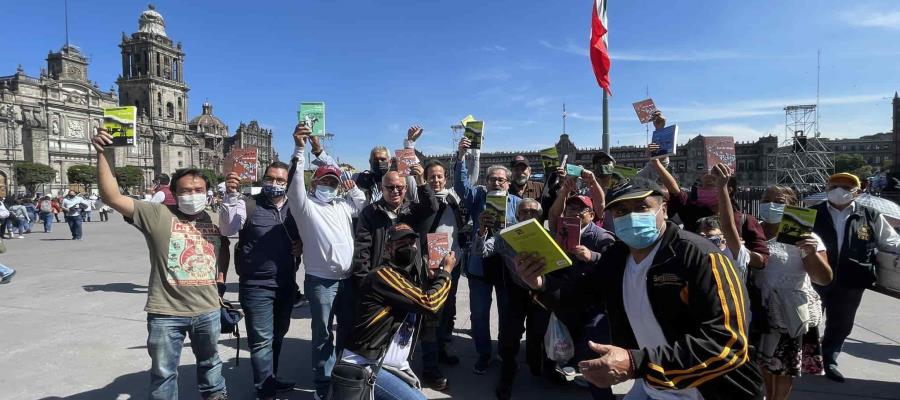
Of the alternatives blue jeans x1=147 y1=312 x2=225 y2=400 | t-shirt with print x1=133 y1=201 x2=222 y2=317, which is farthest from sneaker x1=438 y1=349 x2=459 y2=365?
t-shirt with print x1=133 y1=201 x2=222 y2=317

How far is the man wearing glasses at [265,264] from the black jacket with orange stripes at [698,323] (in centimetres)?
322

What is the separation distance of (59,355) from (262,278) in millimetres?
3149

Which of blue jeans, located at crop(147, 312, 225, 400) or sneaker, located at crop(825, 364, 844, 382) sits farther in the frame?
sneaker, located at crop(825, 364, 844, 382)

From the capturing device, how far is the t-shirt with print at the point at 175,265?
3389 mm

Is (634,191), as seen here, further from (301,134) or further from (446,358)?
(446,358)

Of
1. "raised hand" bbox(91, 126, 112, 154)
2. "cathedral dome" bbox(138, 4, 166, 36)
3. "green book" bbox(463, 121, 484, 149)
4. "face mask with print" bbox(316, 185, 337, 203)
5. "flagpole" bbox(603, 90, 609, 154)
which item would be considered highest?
"cathedral dome" bbox(138, 4, 166, 36)

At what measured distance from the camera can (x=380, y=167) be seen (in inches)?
219

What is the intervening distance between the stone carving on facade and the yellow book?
10387 cm

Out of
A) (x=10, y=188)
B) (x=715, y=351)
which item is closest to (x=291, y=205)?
(x=715, y=351)

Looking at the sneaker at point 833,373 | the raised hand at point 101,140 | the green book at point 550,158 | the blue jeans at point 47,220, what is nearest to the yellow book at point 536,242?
the raised hand at point 101,140

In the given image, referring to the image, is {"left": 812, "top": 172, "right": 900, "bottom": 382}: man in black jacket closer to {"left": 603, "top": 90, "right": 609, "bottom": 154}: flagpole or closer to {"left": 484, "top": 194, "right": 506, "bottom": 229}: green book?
{"left": 484, "top": 194, "right": 506, "bottom": 229}: green book

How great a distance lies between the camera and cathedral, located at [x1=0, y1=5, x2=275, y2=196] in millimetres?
74000

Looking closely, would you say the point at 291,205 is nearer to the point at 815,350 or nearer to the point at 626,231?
the point at 626,231

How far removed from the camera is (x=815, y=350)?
3799mm
